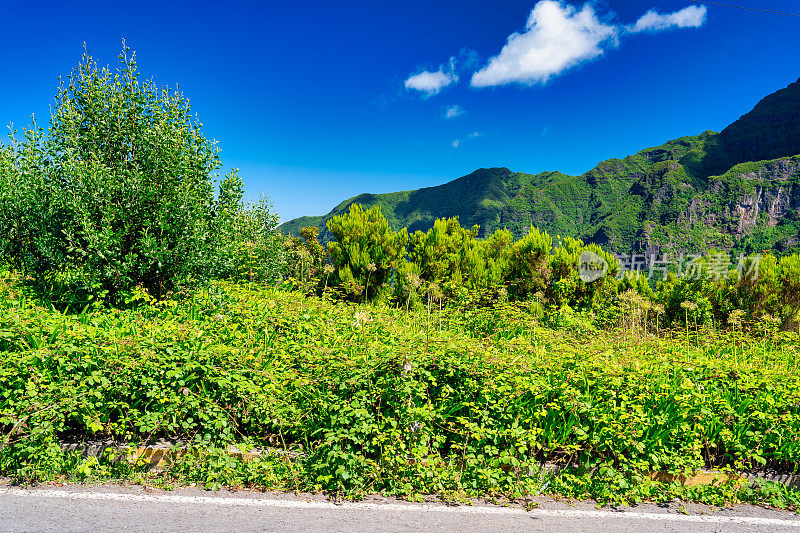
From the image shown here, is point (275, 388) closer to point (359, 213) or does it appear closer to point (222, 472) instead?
point (222, 472)

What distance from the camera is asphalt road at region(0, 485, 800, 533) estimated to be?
9.92 ft

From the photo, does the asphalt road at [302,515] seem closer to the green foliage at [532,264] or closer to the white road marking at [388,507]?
the white road marking at [388,507]

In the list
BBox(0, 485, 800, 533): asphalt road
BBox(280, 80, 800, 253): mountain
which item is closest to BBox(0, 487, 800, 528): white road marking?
BBox(0, 485, 800, 533): asphalt road

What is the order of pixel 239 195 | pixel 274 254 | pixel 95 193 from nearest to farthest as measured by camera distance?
pixel 95 193 < pixel 239 195 < pixel 274 254

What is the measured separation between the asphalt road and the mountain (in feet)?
275

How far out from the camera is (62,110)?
6797 mm

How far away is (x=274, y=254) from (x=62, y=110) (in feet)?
15.4

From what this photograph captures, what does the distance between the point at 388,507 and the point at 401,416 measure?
27.6 inches

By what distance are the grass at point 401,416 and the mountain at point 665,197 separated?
8288 centimetres

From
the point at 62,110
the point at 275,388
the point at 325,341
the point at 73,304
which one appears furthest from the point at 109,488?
the point at 62,110

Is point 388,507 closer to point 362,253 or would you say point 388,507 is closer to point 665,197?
point 362,253

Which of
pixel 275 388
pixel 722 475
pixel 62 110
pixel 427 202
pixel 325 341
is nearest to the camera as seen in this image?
pixel 722 475

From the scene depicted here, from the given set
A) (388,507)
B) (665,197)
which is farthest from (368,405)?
(665,197)

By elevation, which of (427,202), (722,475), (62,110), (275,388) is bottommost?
(722,475)
